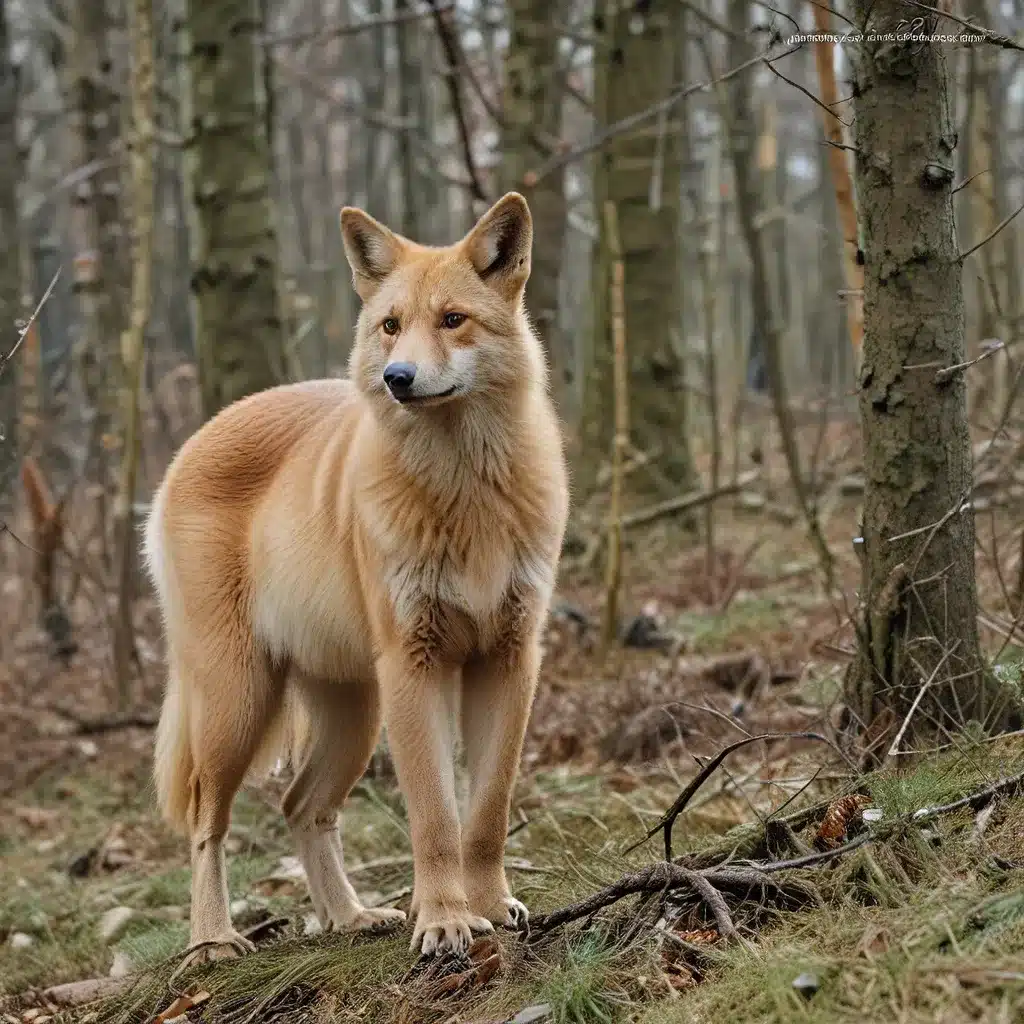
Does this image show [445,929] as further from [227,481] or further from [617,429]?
[617,429]

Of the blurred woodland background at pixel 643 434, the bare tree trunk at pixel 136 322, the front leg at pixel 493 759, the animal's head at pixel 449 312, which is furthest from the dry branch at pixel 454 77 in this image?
the front leg at pixel 493 759

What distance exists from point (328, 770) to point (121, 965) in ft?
3.48

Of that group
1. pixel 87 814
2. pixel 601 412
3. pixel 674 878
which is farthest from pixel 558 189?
pixel 674 878

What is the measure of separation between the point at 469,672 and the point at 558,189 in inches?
248

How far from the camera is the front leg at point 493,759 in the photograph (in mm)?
4121

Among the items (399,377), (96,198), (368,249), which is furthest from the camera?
(96,198)

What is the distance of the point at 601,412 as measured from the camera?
13.1 m

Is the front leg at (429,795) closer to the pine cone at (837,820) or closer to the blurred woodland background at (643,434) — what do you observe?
the blurred woodland background at (643,434)

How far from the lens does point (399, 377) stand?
4.02 metres

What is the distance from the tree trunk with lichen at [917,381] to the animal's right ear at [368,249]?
5.48ft

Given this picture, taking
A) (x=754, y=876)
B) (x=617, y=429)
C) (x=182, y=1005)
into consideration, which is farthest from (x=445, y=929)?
(x=617, y=429)

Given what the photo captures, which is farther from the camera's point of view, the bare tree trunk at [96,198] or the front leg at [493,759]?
the bare tree trunk at [96,198]

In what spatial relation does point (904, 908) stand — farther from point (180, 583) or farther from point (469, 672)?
point (180, 583)

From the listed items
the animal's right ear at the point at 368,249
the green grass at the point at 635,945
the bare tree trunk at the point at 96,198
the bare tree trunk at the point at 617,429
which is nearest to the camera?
the green grass at the point at 635,945
